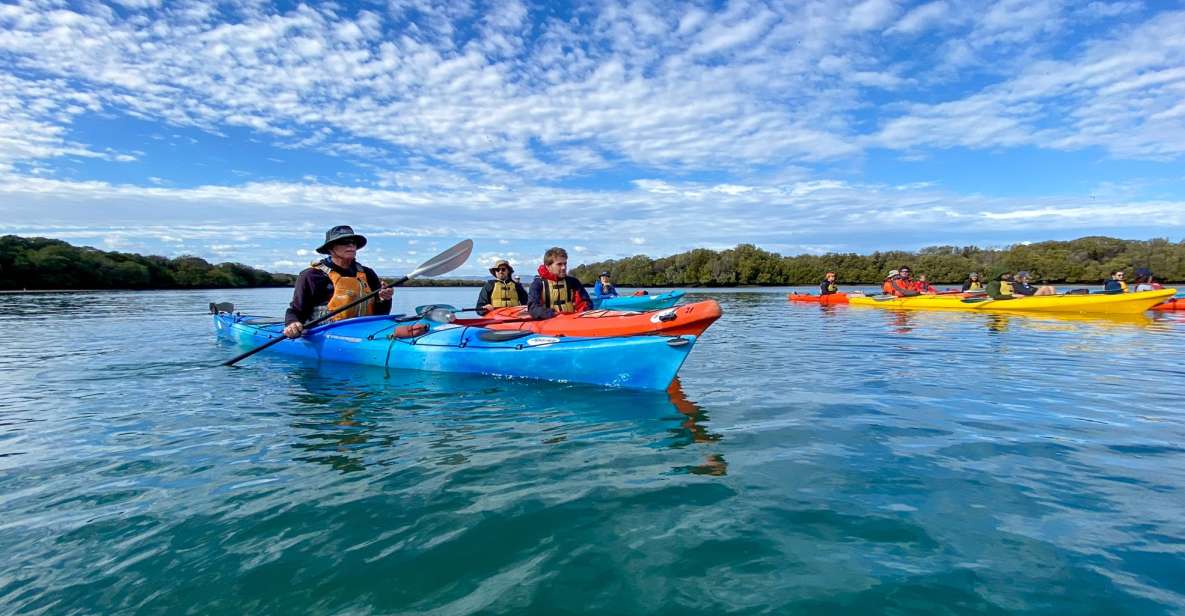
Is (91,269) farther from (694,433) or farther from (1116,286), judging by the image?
(1116,286)

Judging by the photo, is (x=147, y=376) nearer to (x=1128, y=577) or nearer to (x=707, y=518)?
(x=707, y=518)

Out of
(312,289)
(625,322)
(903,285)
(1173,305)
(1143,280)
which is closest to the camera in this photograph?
(625,322)

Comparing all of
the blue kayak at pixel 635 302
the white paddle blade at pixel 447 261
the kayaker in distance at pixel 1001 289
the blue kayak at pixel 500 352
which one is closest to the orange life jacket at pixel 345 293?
the blue kayak at pixel 500 352

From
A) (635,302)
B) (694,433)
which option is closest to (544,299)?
(694,433)

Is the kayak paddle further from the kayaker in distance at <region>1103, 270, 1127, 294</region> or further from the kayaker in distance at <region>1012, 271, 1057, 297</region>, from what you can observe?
the kayaker in distance at <region>1103, 270, 1127, 294</region>

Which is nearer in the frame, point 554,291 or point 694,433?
point 694,433

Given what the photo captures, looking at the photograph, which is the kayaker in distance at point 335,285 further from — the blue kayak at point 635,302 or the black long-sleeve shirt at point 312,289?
the blue kayak at point 635,302

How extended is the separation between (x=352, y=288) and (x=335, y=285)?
23 cm

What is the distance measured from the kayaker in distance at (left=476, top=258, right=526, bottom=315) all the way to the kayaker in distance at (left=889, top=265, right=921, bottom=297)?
16.2 metres

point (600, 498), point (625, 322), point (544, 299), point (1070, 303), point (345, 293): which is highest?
point (345, 293)

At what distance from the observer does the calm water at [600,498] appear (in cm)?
239

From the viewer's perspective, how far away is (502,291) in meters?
10.9

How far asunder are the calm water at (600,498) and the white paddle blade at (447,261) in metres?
2.76

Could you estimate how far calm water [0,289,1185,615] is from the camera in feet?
7.85
